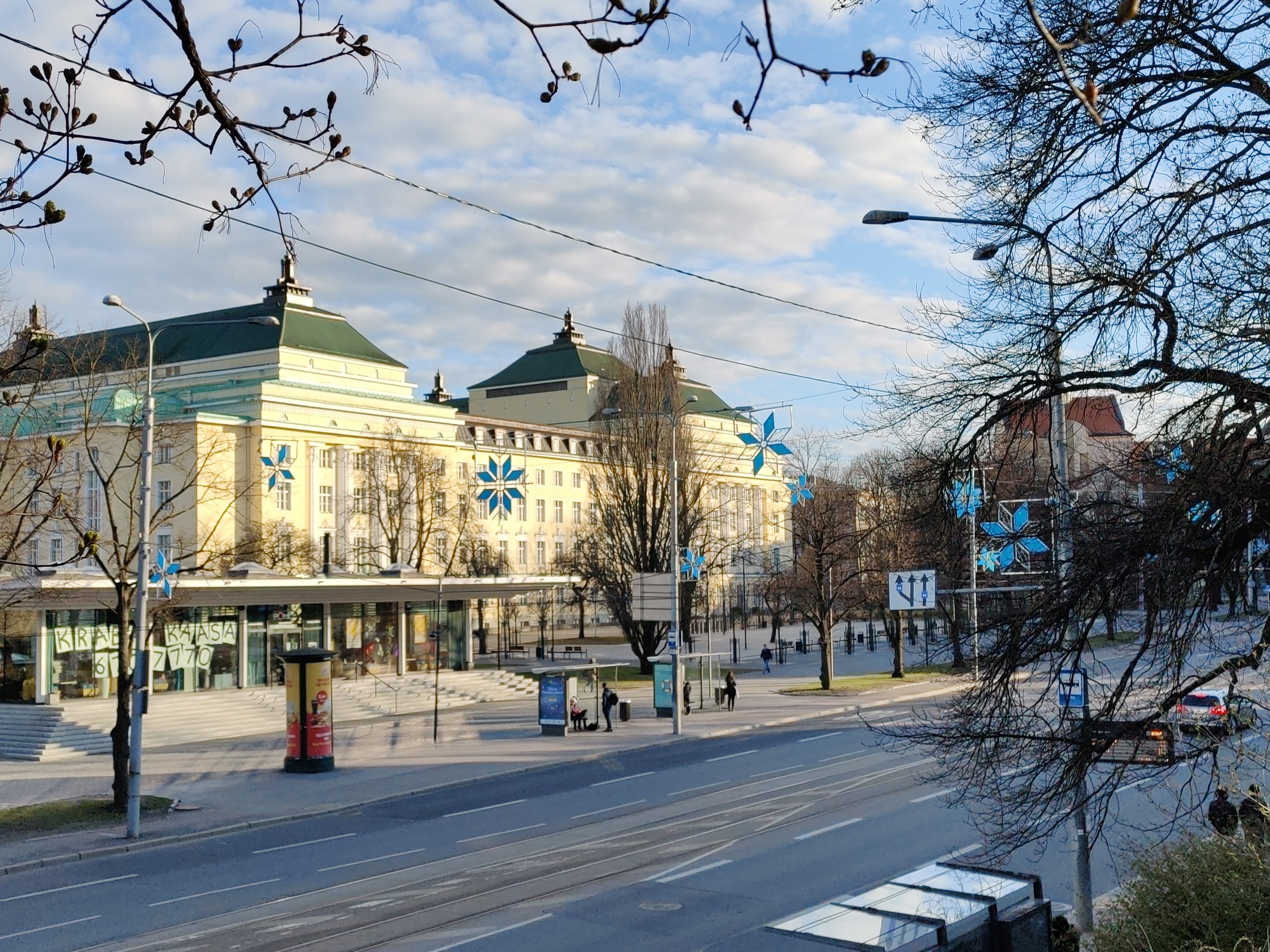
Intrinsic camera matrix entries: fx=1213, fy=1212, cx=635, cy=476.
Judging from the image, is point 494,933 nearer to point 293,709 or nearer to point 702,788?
point 702,788

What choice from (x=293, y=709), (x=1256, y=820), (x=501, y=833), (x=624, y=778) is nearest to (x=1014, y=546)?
(x=1256, y=820)

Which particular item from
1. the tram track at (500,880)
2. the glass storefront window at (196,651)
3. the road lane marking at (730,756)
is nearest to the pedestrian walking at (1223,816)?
the tram track at (500,880)

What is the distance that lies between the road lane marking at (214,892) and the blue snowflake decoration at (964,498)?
11.3 metres

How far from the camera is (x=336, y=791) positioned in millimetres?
26984

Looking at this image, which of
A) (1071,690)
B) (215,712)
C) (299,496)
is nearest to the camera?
(1071,690)

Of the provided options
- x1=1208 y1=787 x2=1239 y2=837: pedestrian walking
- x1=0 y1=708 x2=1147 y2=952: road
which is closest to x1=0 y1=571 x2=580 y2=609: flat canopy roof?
x1=0 y1=708 x2=1147 y2=952: road

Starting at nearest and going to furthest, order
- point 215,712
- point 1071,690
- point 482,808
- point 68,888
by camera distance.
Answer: point 1071,690 < point 68,888 < point 482,808 < point 215,712

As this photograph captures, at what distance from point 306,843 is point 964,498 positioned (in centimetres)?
1420

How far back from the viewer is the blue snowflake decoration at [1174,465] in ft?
30.6

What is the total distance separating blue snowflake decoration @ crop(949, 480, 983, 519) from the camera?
11.6m

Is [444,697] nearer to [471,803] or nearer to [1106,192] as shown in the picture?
[471,803]

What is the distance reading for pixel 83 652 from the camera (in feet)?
129

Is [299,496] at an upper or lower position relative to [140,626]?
upper

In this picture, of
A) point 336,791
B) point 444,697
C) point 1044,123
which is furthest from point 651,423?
point 1044,123
